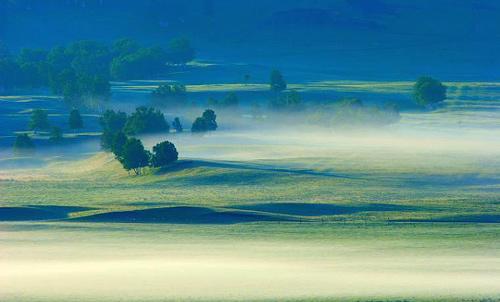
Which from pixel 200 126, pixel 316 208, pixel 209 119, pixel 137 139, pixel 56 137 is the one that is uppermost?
pixel 209 119

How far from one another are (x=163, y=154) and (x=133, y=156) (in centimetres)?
180

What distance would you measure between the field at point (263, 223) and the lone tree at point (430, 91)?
1245 inches

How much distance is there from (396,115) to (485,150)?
34.2 m

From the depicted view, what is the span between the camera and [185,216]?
56.3 meters

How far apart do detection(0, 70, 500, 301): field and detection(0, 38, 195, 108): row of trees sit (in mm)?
35586

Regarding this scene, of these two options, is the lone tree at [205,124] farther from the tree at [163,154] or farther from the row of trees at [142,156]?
the tree at [163,154]

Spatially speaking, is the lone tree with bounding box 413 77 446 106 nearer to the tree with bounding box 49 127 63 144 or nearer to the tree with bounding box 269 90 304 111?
the tree with bounding box 269 90 304 111

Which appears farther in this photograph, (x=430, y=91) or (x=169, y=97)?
(x=169, y=97)

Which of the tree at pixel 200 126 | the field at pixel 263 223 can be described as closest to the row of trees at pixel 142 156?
the field at pixel 263 223

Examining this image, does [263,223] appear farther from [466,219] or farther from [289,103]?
[289,103]

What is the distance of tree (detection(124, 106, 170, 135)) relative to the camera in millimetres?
105875

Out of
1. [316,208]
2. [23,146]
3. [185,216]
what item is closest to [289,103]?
[23,146]

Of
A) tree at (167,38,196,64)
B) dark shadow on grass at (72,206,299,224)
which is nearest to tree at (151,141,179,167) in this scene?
dark shadow on grass at (72,206,299,224)

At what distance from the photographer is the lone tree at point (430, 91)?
136125mm
